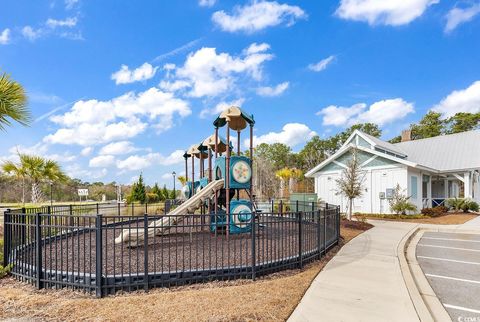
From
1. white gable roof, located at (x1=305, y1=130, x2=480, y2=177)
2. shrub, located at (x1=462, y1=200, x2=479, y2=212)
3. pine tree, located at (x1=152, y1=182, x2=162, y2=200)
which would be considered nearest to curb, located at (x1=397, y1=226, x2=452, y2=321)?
white gable roof, located at (x1=305, y1=130, x2=480, y2=177)

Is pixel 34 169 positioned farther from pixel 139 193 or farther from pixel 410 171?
pixel 410 171

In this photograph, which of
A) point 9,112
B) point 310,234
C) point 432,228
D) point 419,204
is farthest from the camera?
point 419,204

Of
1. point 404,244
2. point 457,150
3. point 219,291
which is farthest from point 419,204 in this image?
point 219,291

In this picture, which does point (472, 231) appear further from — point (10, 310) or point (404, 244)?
point (10, 310)

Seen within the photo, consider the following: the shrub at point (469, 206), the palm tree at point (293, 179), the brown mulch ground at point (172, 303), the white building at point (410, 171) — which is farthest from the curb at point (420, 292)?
the palm tree at point (293, 179)

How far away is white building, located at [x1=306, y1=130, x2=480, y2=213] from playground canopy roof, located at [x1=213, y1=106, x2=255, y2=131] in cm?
950

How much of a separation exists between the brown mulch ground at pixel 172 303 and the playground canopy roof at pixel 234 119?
18.8 feet

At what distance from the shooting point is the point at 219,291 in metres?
5.06

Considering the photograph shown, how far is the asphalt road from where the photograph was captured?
475cm

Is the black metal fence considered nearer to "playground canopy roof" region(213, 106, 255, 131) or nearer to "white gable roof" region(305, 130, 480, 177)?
"playground canopy roof" region(213, 106, 255, 131)

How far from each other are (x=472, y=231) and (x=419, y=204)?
23.7ft

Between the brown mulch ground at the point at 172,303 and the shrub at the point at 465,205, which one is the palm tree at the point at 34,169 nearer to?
the brown mulch ground at the point at 172,303

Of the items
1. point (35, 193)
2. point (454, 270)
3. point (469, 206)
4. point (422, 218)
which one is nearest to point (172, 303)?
point (454, 270)

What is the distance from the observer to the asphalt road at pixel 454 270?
4.75 m
